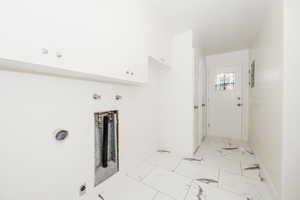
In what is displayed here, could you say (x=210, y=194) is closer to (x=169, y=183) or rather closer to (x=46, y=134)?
(x=169, y=183)

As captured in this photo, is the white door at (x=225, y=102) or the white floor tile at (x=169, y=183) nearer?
the white floor tile at (x=169, y=183)

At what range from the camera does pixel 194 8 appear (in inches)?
70.1

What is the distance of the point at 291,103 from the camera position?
1166 millimetres

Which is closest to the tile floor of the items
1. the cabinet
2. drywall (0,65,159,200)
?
drywall (0,65,159,200)

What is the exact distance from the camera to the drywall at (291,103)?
116cm

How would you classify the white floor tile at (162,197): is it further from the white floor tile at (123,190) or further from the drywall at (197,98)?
the drywall at (197,98)

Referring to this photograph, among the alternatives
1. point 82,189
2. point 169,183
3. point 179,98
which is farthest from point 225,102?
point 82,189

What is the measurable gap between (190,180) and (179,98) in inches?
52.1

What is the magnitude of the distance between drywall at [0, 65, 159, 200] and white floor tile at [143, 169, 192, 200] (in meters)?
0.74

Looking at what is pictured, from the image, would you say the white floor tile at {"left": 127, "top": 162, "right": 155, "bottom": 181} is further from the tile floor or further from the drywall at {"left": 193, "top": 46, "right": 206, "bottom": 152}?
the drywall at {"left": 193, "top": 46, "right": 206, "bottom": 152}

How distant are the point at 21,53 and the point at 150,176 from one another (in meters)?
1.81

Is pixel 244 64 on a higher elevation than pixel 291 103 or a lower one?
higher

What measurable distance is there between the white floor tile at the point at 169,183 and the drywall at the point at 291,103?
0.92m

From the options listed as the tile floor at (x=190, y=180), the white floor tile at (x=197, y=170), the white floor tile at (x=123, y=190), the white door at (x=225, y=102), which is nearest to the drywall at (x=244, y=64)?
the white door at (x=225, y=102)
